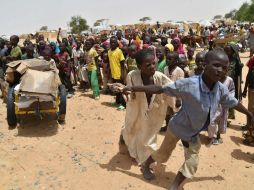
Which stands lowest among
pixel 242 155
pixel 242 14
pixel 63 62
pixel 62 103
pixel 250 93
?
pixel 242 155

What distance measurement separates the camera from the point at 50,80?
21.1 ft

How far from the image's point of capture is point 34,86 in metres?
6.25

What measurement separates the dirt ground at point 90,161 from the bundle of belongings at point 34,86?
58 cm

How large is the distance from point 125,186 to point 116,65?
4.68 m

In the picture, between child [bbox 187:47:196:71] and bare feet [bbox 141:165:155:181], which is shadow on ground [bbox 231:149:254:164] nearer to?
bare feet [bbox 141:165:155:181]

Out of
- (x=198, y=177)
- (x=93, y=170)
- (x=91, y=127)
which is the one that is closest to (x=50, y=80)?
(x=91, y=127)

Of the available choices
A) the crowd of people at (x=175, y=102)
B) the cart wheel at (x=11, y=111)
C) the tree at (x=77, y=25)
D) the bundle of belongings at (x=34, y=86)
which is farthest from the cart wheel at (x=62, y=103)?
the tree at (x=77, y=25)

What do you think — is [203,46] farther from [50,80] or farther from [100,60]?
[50,80]

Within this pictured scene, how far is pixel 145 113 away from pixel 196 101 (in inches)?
43.8

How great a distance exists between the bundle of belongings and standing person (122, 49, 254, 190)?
2.69 metres

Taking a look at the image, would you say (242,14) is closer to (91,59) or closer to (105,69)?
(105,69)

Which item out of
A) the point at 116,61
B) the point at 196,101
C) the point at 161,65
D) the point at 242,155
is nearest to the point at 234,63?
the point at 161,65

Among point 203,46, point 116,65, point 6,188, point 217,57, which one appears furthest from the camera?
point 203,46

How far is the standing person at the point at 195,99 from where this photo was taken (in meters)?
3.55
